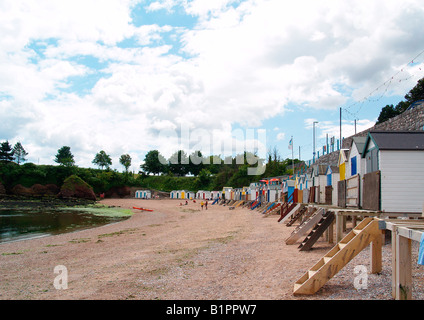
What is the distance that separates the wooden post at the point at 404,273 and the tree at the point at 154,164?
117m

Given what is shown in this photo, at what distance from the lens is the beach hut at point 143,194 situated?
304ft

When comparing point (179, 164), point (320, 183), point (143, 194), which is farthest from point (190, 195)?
point (320, 183)

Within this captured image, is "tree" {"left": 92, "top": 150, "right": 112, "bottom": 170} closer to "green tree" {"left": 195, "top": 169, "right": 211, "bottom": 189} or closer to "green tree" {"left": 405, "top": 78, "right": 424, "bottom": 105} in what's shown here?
"green tree" {"left": 195, "top": 169, "right": 211, "bottom": 189}

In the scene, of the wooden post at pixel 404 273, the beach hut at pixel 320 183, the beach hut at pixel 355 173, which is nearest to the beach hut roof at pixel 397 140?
the beach hut at pixel 355 173

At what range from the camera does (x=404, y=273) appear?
553 centimetres

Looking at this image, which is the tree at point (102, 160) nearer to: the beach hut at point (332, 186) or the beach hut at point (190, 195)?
the beach hut at point (190, 195)

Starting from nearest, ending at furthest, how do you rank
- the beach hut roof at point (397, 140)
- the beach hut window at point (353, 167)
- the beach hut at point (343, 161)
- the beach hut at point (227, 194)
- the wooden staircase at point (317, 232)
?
the beach hut roof at point (397, 140) < the wooden staircase at point (317, 232) < the beach hut window at point (353, 167) < the beach hut at point (343, 161) < the beach hut at point (227, 194)

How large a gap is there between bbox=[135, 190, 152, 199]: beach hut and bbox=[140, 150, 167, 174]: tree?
82.1 feet

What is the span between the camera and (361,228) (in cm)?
737

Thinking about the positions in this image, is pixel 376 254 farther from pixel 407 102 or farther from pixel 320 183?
pixel 407 102

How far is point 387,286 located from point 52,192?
88.6m

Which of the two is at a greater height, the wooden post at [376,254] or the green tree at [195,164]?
the green tree at [195,164]
